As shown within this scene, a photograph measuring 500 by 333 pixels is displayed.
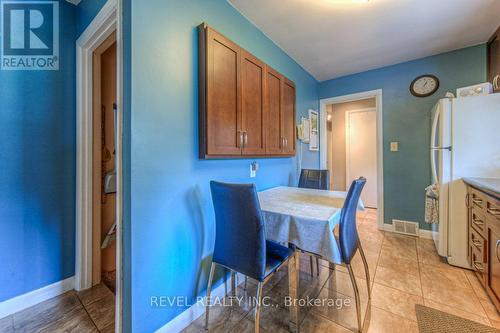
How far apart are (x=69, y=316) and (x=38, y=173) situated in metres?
1.11

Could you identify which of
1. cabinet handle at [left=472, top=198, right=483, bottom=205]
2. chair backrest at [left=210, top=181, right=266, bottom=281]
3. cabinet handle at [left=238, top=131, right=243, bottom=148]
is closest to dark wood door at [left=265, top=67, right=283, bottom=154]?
cabinet handle at [left=238, top=131, right=243, bottom=148]

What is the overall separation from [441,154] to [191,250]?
8.58 ft

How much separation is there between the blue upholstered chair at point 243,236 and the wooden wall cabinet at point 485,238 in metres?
1.42

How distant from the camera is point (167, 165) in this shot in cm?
128

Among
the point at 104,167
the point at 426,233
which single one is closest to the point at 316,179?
the point at 426,233

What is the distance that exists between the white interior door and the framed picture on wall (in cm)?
136

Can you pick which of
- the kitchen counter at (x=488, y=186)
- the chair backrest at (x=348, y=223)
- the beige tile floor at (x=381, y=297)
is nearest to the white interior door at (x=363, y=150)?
the beige tile floor at (x=381, y=297)

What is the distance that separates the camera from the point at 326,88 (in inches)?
141

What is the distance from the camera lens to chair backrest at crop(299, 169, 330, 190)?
7.77ft

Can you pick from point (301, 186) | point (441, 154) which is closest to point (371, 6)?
point (441, 154)

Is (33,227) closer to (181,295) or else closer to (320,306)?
(181,295)

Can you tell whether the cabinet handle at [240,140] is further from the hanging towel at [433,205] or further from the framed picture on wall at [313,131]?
the hanging towel at [433,205]

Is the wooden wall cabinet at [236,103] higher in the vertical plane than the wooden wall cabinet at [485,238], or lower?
higher

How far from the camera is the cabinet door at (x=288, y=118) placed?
92.0 inches
